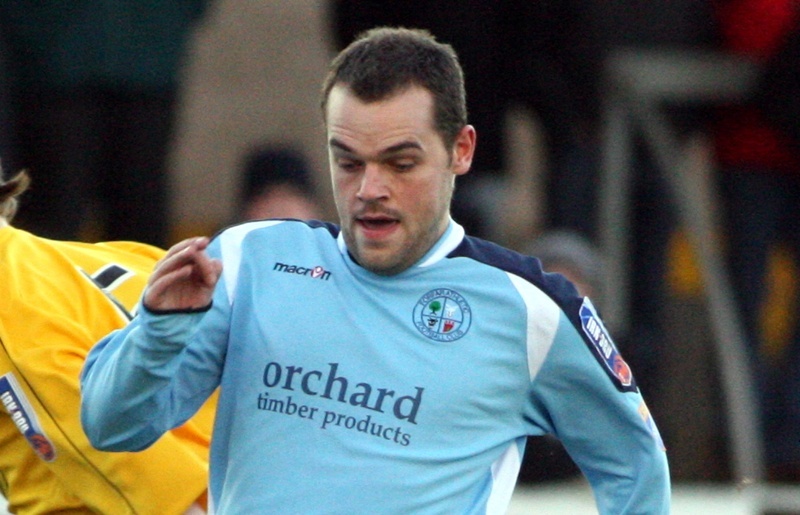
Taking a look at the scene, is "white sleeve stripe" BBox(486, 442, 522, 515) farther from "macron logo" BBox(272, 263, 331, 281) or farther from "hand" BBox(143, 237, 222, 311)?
"hand" BBox(143, 237, 222, 311)

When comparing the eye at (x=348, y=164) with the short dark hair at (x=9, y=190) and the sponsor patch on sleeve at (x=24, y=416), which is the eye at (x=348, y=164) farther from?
the short dark hair at (x=9, y=190)

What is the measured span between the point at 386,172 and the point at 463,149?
252 millimetres

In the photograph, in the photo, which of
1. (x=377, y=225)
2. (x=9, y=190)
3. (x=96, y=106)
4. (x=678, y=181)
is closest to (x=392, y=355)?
(x=377, y=225)

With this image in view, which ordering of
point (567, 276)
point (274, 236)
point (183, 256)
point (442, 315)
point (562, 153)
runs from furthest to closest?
1. point (562, 153)
2. point (567, 276)
3. point (274, 236)
4. point (442, 315)
5. point (183, 256)

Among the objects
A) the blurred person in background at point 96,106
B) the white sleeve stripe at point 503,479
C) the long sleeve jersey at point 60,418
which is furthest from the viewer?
the blurred person in background at point 96,106

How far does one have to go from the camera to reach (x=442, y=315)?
3277mm

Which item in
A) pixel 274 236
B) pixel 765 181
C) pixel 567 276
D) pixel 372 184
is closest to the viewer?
pixel 372 184

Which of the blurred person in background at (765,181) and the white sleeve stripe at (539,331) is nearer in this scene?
the white sleeve stripe at (539,331)

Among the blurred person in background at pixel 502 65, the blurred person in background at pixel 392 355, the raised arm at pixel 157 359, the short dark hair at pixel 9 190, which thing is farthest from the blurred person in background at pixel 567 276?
the raised arm at pixel 157 359

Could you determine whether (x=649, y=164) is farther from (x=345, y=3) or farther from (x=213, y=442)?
(x=213, y=442)

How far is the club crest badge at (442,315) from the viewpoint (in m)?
3.26

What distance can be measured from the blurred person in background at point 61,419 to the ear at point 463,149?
797 millimetres

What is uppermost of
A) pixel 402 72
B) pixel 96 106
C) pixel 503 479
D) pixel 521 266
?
pixel 402 72

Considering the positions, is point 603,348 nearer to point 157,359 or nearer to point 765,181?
point 157,359
